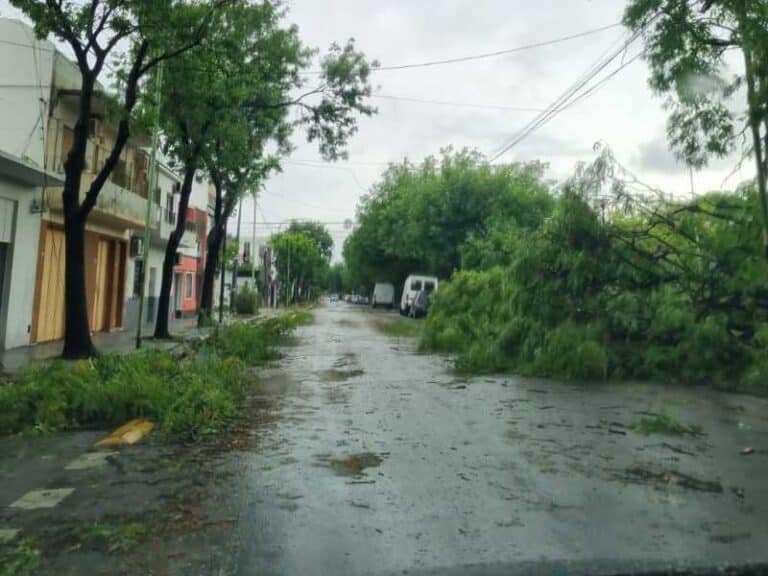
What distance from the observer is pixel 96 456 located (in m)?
7.85

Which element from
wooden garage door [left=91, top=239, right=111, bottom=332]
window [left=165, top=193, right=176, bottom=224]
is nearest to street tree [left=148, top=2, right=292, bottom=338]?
wooden garage door [left=91, top=239, right=111, bottom=332]

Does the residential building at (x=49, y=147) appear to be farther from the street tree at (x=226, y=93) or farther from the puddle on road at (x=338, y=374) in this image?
the puddle on road at (x=338, y=374)

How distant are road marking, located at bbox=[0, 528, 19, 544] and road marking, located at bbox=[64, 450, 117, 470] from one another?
1.95m

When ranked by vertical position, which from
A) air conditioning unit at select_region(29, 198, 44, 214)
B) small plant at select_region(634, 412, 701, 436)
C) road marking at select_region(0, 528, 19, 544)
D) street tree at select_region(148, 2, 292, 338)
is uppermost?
street tree at select_region(148, 2, 292, 338)

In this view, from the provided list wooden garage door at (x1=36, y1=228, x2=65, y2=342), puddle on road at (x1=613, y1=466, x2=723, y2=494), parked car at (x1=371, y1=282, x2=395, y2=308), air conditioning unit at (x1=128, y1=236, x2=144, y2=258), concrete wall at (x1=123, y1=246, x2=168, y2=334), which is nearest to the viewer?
puddle on road at (x1=613, y1=466, x2=723, y2=494)

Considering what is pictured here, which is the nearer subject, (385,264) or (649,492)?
(649,492)

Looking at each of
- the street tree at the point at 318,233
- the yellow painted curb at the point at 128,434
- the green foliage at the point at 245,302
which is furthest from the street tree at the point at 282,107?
the street tree at the point at 318,233

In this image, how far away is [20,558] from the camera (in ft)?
15.5

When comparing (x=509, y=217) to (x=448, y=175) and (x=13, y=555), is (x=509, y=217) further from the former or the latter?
(x=13, y=555)

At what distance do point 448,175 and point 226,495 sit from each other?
35.1 metres

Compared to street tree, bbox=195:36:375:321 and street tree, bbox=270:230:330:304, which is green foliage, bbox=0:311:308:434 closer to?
street tree, bbox=195:36:375:321

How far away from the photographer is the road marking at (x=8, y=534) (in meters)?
5.11

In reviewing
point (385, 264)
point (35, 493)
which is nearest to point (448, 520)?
point (35, 493)

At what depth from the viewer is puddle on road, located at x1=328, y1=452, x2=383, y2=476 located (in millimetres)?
7030
